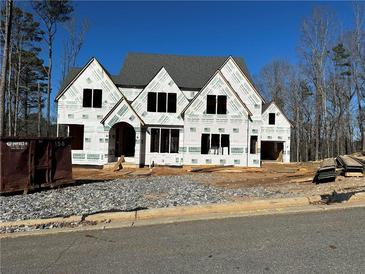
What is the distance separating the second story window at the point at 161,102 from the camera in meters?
26.1

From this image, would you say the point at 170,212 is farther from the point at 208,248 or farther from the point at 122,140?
the point at 122,140

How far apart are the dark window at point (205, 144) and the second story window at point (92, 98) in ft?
28.0

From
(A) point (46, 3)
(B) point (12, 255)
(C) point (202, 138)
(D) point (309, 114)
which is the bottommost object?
(B) point (12, 255)

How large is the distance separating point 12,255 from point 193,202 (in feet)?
17.9

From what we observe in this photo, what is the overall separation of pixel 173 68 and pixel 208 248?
87.5ft

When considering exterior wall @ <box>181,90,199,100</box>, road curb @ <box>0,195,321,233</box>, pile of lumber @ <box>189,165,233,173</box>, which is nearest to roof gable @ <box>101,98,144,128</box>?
exterior wall @ <box>181,90,199,100</box>

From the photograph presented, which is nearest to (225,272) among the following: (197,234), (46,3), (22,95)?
(197,234)

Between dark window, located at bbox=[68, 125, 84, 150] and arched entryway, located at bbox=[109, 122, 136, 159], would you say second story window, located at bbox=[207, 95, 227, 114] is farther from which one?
dark window, located at bbox=[68, 125, 84, 150]

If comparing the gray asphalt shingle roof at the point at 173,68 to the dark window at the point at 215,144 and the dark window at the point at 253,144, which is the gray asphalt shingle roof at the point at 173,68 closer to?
the dark window at the point at 215,144

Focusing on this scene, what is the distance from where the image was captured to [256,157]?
2592 cm

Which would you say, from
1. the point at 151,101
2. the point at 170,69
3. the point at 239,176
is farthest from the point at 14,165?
the point at 170,69

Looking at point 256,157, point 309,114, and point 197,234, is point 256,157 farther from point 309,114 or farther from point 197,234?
point 309,114

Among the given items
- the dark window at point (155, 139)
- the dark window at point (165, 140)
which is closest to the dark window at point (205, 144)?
the dark window at point (165, 140)

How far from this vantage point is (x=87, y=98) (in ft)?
85.0
